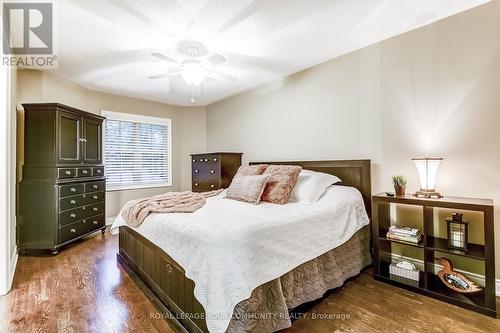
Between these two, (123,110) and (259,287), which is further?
(123,110)

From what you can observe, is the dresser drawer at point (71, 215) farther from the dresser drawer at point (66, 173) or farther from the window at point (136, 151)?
the window at point (136, 151)

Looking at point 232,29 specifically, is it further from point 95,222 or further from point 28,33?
point 95,222

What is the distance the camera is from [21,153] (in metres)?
3.26

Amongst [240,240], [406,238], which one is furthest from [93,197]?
[406,238]

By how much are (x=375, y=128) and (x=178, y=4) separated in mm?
2412

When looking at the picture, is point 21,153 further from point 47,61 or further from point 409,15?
point 409,15

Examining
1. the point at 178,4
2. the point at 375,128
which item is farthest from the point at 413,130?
the point at 178,4

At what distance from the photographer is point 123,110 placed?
478 cm

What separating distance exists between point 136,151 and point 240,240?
4302 mm

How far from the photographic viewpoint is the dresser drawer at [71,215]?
10.6 ft

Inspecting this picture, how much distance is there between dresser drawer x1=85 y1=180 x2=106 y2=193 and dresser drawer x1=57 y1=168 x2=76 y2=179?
0.29 meters

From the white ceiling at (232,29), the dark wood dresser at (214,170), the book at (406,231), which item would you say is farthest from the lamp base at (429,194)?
the dark wood dresser at (214,170)

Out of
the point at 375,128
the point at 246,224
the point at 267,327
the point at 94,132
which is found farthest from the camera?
the point at 94,132

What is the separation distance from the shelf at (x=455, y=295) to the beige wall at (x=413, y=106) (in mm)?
373
